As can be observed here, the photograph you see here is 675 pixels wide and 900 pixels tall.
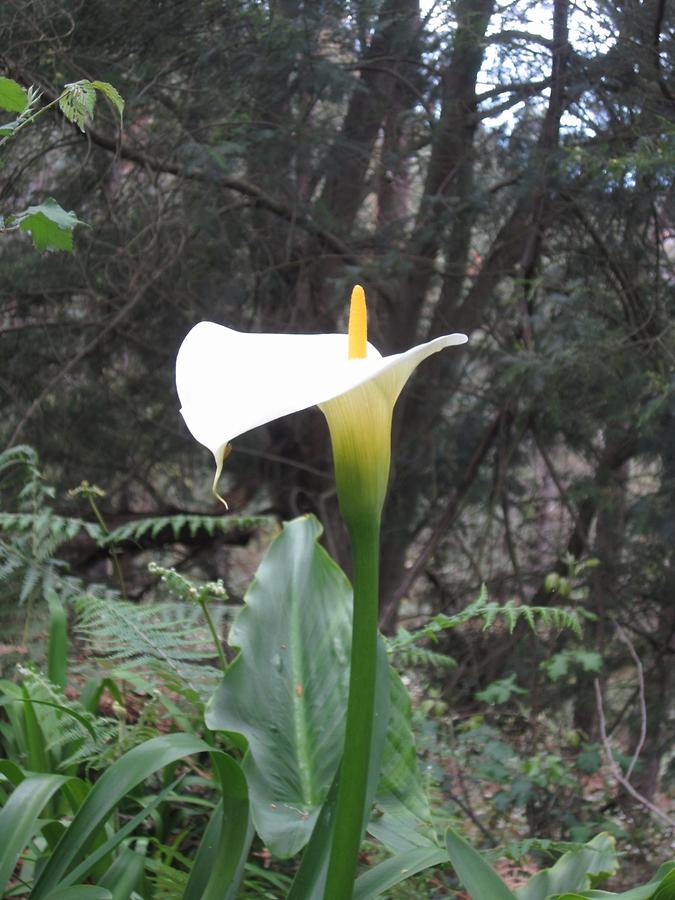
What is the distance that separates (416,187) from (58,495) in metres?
1.38

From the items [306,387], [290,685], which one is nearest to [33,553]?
[290,685]

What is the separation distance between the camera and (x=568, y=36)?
84.9 inches

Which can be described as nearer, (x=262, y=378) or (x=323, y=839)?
(x=262, y=378)

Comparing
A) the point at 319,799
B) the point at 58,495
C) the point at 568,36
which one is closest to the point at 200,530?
the point at 58,495

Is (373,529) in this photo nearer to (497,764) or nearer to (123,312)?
(497,764)

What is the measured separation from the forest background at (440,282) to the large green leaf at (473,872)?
707mm

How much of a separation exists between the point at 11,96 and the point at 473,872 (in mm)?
892

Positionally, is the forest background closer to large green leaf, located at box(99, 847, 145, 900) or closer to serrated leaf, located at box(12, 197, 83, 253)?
large green leaf, located at box(99, 847, 145, 900)

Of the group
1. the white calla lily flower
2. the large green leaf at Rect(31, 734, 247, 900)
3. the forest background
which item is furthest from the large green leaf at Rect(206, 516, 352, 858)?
the forest background

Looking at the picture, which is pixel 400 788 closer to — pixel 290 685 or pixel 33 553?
pixel 290 685

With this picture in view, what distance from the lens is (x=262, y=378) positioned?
0.70 meters

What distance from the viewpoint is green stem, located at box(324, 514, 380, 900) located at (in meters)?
0.79

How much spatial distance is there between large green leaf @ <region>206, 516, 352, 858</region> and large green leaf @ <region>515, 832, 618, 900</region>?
0.82 feet

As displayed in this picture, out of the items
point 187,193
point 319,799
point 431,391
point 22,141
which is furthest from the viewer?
point 431,391
